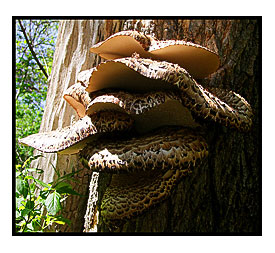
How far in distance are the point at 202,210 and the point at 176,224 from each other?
194mm

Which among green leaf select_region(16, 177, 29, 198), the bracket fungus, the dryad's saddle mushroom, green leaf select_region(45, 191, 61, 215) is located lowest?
green leaf select_region(45, 191, 61, 215)

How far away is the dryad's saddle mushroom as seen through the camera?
3.64 ft

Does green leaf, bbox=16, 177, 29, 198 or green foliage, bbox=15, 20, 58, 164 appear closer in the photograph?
green leaf, bbox=16, 177, 29, 198

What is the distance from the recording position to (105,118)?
1241 mm

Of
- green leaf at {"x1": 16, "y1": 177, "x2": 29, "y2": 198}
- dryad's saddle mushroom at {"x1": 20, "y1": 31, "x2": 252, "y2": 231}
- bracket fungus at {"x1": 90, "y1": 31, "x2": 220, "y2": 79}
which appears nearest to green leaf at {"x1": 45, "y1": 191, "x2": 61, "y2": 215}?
green leaf at {"x1": 16, "y1": 177, "x2": 29, "y2": 198}

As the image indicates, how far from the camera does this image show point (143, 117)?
4.53ft

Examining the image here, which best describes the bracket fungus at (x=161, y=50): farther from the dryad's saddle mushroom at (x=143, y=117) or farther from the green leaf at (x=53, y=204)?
the green leaf at (x=53, y=204)

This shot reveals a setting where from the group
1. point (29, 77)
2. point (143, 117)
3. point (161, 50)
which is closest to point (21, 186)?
point (143, 117)

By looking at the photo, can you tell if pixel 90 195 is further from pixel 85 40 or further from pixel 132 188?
Answer: pixel 85 40

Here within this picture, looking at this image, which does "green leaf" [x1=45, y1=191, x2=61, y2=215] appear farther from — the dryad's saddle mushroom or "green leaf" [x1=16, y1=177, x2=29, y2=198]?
A: the dryad's saddle mushroom

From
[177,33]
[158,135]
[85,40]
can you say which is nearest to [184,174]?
[158,135]

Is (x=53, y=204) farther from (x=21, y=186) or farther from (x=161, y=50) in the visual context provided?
(x=161, y=50)

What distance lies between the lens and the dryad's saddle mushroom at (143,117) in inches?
43.6
